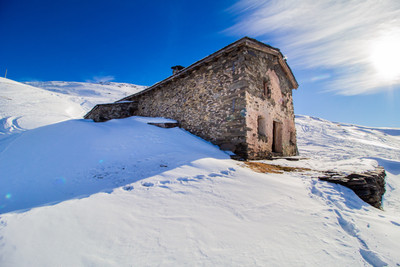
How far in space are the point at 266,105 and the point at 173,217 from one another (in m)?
6.51

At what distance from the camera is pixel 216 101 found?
6.70 metres

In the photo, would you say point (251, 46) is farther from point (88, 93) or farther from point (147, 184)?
point (88, 93)

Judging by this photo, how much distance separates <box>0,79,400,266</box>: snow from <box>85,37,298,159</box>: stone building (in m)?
2.78

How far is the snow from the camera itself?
1215mm

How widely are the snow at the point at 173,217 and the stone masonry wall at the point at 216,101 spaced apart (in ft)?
8.72

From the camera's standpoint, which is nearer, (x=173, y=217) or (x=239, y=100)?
(x=173, y=217)

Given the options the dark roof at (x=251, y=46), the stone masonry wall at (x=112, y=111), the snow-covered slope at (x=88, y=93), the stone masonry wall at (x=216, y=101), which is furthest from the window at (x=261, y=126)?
the snow-covered slope at (x=88, y=93)

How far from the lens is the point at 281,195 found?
A: 7.94 ft

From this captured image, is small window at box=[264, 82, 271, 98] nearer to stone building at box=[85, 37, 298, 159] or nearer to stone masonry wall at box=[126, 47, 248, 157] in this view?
stone building at box=[85, 37, 298, 159]

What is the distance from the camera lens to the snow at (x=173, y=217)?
121 cm

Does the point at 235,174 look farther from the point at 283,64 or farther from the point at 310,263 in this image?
the point at 283,64

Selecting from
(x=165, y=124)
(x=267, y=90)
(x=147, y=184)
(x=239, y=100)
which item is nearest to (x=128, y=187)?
(x=147, y=184)

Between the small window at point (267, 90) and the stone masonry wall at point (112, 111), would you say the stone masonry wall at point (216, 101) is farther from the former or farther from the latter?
the stone masonry wall at point (112, 111)

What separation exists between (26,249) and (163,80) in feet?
28.3
